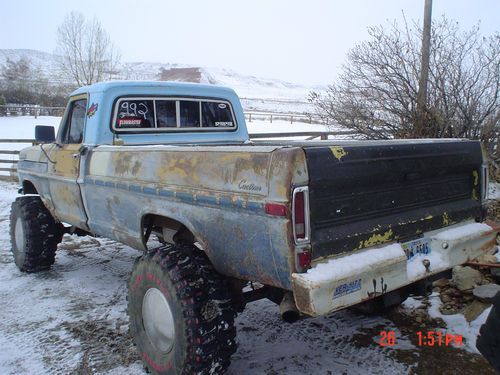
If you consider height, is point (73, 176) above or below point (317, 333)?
above

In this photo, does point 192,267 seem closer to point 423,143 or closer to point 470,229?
point 423,143

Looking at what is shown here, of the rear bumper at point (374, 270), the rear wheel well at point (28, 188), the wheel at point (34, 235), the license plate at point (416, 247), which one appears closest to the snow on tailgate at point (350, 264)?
the rear bumper at point (374, 270)

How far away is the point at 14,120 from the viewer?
27938mm

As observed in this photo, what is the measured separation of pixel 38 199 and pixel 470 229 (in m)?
4.41

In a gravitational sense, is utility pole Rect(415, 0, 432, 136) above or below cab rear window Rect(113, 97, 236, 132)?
above

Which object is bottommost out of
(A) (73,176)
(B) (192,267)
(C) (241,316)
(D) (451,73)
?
(C) (241,316)

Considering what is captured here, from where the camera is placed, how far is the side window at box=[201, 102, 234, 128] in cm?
462

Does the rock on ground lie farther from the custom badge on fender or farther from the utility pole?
the utility pole

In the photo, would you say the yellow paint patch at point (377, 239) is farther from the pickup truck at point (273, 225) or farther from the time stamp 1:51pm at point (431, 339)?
the time stamp 1:51pm at point (431, 339)

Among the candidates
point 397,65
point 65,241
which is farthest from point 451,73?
point 65,241

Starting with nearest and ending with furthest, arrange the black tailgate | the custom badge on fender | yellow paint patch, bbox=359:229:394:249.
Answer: the black tailgate → yellow paint patch, bbox=359:229:394:249 → the custom badge on fender

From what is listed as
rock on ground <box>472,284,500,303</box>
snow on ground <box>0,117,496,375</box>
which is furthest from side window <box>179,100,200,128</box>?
rock on ground <box>472,284,500,303</box>

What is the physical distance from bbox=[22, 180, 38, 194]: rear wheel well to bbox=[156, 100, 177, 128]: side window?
2.07 meters

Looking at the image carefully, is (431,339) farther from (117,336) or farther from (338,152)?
(117,336)
